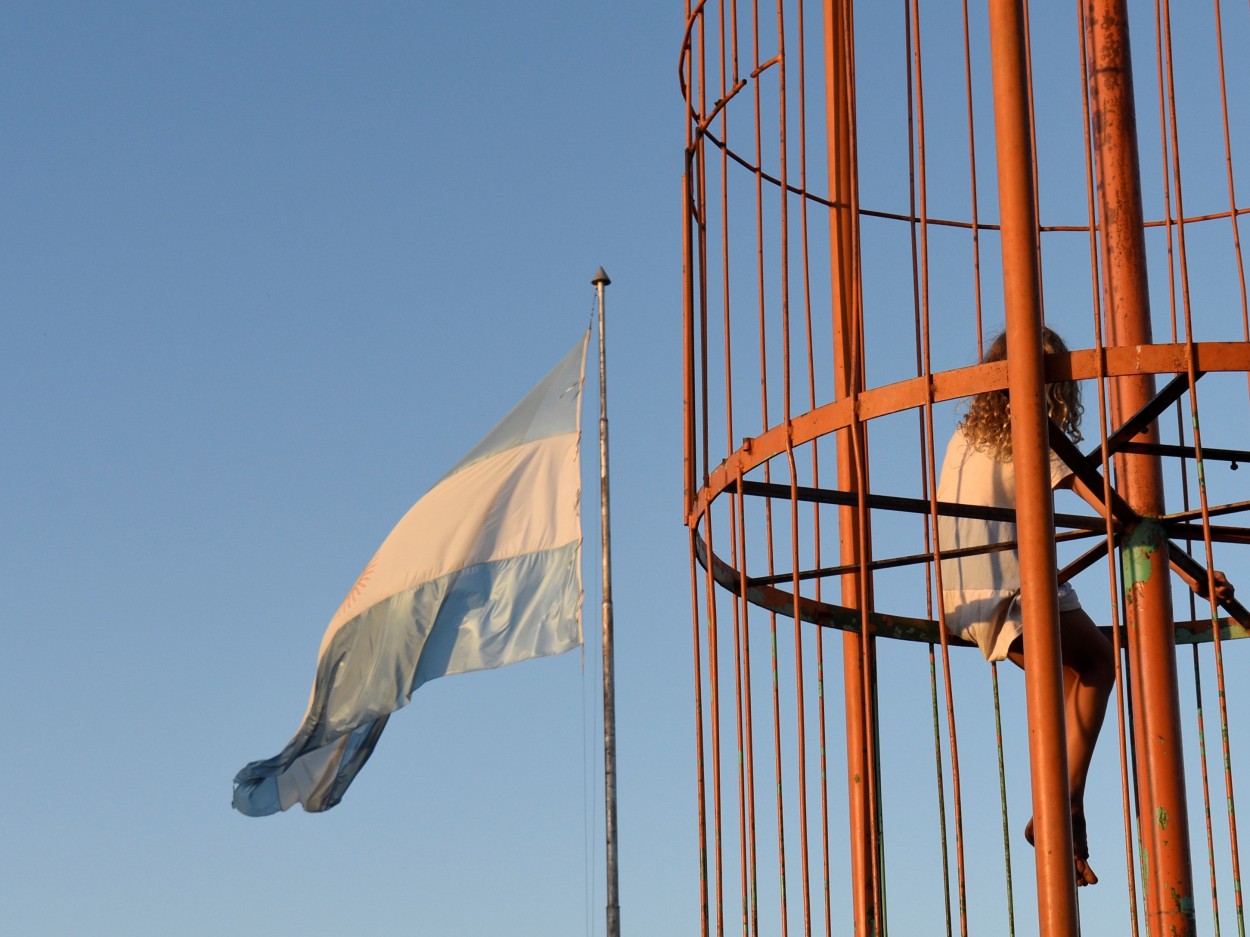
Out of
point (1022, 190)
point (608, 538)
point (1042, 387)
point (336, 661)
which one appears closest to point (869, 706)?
point (1042, 387)

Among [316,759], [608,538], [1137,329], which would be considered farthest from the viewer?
[316,759]

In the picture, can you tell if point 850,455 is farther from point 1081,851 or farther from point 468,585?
point 468,585

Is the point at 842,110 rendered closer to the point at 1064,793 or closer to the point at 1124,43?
the point at 1124,43

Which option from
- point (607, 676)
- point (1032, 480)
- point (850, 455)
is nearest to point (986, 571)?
point (850, 455)

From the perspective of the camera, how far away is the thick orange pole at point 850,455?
620cm

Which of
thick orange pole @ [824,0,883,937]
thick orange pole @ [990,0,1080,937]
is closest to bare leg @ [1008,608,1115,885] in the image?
thick orange pole @ [824,0,883,937]

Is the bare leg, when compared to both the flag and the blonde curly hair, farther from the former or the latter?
the flag

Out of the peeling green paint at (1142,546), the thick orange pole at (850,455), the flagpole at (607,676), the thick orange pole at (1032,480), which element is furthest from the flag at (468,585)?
the thick orange pole at (1032,480)

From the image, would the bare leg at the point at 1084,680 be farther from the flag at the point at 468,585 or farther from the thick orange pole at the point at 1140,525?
the flag at the point at 468,585

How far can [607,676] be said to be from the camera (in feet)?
46.8

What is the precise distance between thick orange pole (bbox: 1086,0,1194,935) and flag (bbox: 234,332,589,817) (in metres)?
7.97

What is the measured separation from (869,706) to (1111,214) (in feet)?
7.99

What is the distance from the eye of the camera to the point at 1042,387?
5355mm

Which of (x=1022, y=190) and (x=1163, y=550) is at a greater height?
(x=1022, y=190)
